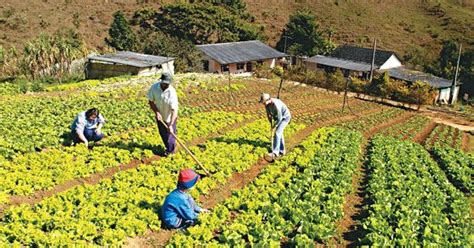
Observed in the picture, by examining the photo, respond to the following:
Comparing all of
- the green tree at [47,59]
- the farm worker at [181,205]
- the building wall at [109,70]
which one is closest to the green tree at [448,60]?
the building wall at [109,70]

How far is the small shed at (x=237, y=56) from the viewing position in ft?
151

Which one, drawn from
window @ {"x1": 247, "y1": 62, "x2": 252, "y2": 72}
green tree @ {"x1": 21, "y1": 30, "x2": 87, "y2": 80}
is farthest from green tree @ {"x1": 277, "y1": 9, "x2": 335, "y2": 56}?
green tree @ {"x1": 21, "y1": 30, "x2": 87, "y2": 80}

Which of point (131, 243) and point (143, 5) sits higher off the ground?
point (143, 5)

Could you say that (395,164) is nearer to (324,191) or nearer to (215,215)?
(324,191)

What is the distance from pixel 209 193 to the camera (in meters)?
10.5

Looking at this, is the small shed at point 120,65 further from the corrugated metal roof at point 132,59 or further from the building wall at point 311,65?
the building wall at point 311,65

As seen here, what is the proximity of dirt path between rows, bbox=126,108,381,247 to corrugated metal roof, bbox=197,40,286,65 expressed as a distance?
28.5 meters

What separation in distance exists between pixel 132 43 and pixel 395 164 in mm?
41081

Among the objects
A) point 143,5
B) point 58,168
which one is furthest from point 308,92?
point 143,5

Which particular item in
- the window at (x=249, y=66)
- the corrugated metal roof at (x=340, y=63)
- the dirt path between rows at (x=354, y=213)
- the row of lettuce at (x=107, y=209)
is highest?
the row of lettuce at (x=107, y=209)

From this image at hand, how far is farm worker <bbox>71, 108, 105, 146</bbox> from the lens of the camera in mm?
12430

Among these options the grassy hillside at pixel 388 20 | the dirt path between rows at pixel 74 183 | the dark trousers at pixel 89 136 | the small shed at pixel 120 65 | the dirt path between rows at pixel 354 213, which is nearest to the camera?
the dirt path between rows at pixel 74 183

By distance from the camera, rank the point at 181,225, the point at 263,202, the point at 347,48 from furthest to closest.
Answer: the point at 347,48 → the point at 263,202 → the point at 181,225

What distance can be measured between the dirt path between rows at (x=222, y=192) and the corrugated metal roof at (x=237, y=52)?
28529 mm
